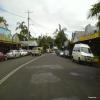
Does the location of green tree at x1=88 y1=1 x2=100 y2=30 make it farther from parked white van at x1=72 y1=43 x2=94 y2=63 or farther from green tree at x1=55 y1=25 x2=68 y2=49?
green tree at x1=55 y1=25 x2=68 y2=49

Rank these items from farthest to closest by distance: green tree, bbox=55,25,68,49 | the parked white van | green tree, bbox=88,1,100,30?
1. green tree, bbox=55,25,68,49
2. the parked white van
3. green tree, bbox=88,1,100,30

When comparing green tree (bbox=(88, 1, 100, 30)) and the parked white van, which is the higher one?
green tree (bbox=(88, 1, 100, 30))

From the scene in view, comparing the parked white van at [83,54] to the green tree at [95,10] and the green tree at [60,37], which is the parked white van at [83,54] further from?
the green tree at [60,37]

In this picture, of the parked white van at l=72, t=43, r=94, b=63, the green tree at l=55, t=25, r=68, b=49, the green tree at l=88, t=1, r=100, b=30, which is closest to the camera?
Answer: the green tree at l=88, t=1, r=100, b=30

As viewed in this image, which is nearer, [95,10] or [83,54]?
[95,10]

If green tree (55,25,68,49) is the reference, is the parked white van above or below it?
below

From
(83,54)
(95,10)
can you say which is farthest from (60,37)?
(95,10)

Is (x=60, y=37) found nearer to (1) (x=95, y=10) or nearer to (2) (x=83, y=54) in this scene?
(2) (x=83, y=54)

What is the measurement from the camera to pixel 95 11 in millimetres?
23500

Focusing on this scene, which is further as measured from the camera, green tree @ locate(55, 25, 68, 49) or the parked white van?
green tree @ locate(55, 25, 68, 49)

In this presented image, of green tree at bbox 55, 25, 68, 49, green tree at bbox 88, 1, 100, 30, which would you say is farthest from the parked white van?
green tree at bbox 55, 25, 68, 49

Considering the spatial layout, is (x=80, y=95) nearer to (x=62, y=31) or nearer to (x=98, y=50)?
(x=98, y=50)

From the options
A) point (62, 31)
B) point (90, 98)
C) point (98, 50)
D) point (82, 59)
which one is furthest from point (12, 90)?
point (62, 31)

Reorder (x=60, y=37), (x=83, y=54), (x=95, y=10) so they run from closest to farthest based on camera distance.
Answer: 1. (x=95, y=10)
2. (x=83, y=54)
3. (x=60, y=37)
